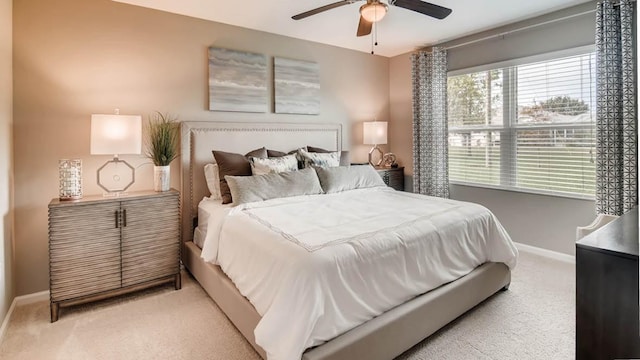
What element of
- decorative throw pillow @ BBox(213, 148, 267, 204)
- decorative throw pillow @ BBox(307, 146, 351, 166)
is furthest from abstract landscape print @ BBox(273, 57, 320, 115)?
decorative throw pillow @ BBox(213, 148, 267, 204)

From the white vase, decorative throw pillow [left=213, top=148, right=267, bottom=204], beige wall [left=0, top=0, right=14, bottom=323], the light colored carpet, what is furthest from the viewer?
decorative throw pillow [left=213, top=148, right=267, bottom=204]

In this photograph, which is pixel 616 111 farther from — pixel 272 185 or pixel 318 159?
pixel 272 185

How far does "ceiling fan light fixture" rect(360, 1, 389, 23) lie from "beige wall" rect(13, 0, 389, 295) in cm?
175

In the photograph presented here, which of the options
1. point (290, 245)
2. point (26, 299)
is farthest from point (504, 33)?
point (26, 299)

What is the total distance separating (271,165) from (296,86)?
51.7 inches

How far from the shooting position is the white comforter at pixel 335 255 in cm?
158

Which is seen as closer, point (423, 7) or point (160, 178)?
point (423, 7)

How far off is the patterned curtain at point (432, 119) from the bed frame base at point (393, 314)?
1887 millimetres

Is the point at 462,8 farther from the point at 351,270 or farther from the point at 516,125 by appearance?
the point at 351,270

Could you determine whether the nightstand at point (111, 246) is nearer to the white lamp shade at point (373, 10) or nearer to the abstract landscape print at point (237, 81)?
the abstract landscape print at point (237, 81)

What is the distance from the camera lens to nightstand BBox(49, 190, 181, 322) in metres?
2.39

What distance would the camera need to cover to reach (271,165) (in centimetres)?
321

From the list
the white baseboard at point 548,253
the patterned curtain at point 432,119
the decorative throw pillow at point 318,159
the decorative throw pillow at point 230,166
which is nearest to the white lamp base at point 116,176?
the decorative throw pillow at point 230,166

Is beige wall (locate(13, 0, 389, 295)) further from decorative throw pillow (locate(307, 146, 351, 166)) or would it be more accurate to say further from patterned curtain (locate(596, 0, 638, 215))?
patterned curtain (locate(596, 0, 638, 215))
